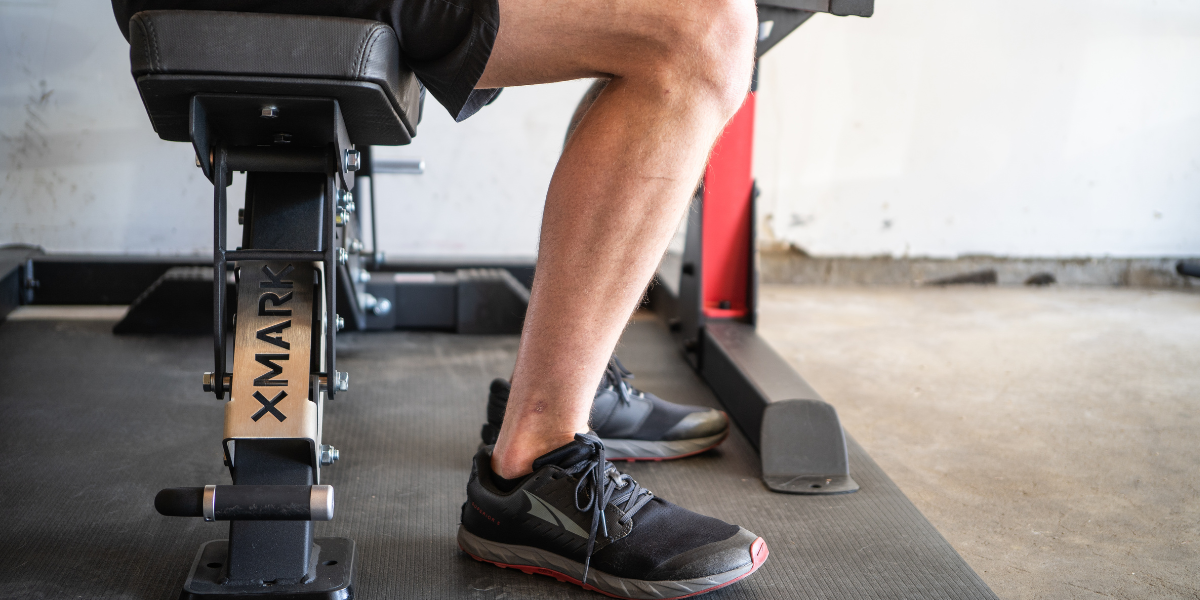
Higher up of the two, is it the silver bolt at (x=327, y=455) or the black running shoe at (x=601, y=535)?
the silver bolt at (x=327, y=455)

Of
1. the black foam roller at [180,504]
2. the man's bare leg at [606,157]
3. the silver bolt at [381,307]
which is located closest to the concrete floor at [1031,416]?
the man's bare leg at [606,157]

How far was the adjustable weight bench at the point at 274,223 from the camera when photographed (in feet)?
2.12

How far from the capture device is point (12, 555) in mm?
852

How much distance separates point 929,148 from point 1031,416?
4.63 ft

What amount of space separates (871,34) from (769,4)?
4.92ft

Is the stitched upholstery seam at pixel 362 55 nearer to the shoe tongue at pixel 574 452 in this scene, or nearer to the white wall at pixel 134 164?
the shoe tongue at pixel 574 452

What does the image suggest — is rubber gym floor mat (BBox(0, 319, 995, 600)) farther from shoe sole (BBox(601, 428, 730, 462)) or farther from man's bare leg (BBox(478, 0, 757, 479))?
man's bare leg (BBox(478, 0, 757, 479))

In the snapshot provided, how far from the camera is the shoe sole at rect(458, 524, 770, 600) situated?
0.81 meters

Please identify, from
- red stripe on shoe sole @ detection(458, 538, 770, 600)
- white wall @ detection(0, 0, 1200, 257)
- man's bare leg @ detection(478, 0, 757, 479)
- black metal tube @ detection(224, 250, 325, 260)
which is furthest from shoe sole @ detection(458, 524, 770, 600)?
white wall @ detection(0, 0, 1200, 257)

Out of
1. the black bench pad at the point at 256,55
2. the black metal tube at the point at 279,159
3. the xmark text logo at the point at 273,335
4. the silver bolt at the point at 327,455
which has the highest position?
the black bench pad at the point at 256,55

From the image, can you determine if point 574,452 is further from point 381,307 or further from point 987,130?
point 987,130

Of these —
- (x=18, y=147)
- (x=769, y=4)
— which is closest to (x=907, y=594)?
(x=769, y=4)

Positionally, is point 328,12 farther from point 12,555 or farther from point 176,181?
point 176,181

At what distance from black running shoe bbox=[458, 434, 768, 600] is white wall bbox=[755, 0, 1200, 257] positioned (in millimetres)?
1933
